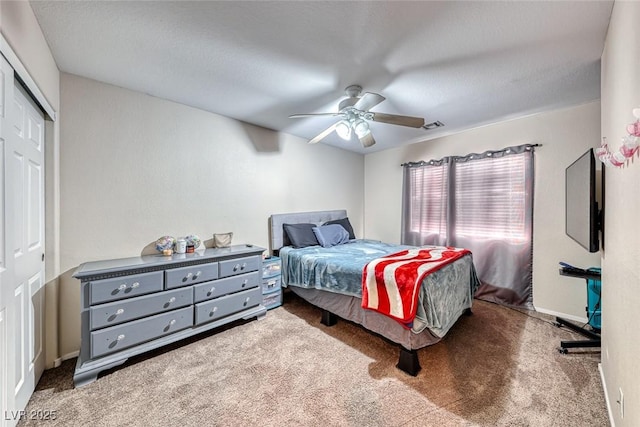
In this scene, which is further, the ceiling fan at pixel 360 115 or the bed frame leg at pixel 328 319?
the bed frame leg at pixel 328 319

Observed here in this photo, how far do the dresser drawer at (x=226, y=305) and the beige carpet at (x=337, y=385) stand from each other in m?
0.23

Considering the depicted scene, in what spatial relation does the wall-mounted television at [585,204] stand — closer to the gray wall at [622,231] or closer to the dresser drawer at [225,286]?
the gray wall at [622,231]

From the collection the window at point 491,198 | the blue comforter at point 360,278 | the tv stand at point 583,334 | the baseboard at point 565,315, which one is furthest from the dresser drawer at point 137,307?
the baseboard at point 565,315

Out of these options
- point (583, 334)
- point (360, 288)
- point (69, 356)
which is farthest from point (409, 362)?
point (69, 356)

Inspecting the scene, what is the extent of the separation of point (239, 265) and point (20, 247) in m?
1.60

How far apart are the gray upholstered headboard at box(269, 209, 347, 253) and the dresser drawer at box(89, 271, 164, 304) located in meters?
1.61

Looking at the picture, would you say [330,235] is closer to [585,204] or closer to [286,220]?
[286,220]

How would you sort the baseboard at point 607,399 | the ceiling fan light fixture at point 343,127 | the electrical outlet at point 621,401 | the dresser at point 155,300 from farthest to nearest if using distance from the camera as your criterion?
the ceiling fan light fixture at point 343,127, the dresser at point 155,300, the baseboard at point 607,399, the electrical outlet at point 621,401

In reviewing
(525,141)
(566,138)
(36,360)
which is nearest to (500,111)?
(525,141)

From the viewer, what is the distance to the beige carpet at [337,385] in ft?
5.07

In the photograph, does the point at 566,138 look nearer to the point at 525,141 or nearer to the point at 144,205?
the point at 525,141

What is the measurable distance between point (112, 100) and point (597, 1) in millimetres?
3730

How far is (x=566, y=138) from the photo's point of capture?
288 centimetres

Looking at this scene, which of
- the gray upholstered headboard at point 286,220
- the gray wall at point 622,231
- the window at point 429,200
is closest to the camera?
the gray wall at point 622,231
